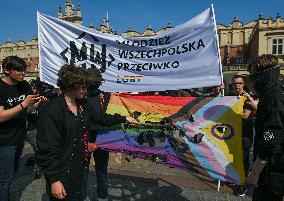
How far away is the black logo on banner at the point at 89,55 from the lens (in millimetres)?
5644

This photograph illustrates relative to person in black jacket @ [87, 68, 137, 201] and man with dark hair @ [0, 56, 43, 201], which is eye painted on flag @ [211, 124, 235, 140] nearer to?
person in black jacket @ [87, 68, 137, 201]

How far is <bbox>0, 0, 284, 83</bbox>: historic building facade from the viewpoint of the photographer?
150 feet

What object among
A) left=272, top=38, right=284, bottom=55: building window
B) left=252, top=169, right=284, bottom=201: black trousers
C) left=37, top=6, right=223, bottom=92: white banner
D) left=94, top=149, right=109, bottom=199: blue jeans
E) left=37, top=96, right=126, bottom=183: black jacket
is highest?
left=272, top=38, right=284, bottom=55: building window

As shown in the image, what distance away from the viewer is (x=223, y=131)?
173 inches

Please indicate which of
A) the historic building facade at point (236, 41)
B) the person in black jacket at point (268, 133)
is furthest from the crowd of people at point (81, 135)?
the historic building facade at point (236, 41)

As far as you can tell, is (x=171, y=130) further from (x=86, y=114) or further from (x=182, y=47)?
(x=86, y=114)

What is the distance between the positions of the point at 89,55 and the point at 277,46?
44170mm

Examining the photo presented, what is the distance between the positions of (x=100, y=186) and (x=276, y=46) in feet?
148

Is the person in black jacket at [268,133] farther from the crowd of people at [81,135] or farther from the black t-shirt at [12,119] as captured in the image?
the black t-shirt at [12,119]

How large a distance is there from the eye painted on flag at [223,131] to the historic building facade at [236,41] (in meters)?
19.5

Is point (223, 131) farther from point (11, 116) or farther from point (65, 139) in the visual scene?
point (11, 116)

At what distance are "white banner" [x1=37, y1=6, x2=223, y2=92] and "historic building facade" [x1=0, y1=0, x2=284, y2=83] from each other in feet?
61.8

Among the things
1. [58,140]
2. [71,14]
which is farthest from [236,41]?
[58,140]

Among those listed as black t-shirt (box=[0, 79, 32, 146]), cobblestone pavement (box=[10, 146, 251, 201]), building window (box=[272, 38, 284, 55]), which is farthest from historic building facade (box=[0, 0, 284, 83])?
black t-shirt (box=[0, 79, 32, 146])
